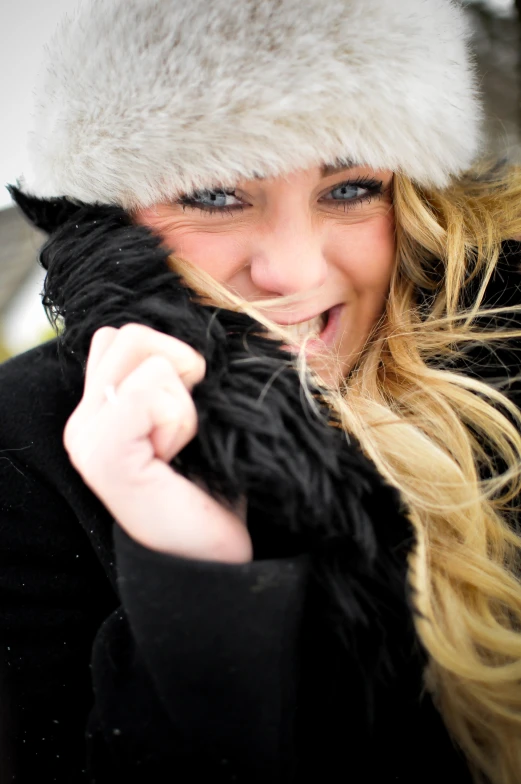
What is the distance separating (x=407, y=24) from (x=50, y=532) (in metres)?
0.97

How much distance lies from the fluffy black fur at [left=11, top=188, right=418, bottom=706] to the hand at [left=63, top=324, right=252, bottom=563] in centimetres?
5

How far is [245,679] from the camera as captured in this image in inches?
26.7

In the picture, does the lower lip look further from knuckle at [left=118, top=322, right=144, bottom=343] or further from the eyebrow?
A: knuckle at [left=118, top=322, right=144, bottom=343]

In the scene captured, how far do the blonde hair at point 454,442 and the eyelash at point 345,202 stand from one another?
2.0 inches

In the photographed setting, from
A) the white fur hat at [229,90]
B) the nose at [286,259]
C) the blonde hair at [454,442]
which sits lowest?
the blonde hair at [454,442]

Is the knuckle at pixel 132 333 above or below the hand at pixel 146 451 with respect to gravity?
above

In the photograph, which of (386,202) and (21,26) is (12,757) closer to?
(386,202)

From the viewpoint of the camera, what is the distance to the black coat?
26.6 inches

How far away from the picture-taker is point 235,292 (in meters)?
1.04

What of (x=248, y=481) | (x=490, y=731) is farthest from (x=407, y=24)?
(x=490, y=731)

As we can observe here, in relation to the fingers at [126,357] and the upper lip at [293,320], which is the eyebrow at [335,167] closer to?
the upper lip at [293,320]

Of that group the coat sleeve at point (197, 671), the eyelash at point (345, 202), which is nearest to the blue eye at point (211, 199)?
the eyelash at point (345, 202)

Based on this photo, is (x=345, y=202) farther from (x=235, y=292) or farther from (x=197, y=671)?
(x=197, y=671)

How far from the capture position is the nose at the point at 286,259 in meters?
1.00
